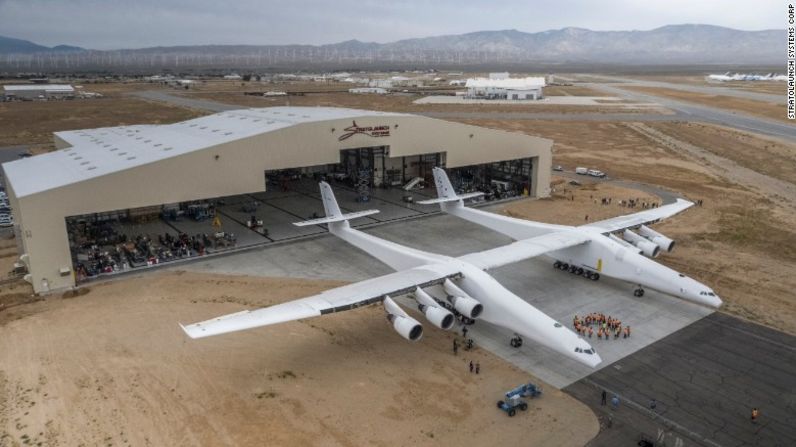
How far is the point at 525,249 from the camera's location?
34.5 metres

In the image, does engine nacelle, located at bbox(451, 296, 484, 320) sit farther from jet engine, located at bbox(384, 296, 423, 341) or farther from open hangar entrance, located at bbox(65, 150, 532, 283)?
open hangar entrance, located at bbox(65, 150, 532, 283)

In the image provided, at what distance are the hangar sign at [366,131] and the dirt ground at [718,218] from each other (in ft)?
49.6

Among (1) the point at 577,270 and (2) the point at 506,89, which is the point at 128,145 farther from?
(2) the point at 506,89

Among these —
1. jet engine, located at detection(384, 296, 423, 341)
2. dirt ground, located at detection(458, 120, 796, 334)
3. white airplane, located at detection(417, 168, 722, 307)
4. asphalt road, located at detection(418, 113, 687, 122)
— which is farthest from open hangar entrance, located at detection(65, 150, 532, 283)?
asphalt road, located at detection(418, 113, 687, 122)

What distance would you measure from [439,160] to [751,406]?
41.5 metres

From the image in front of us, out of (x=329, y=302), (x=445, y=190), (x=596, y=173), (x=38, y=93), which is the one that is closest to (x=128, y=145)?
(x=445, y=190)

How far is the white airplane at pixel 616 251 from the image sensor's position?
104 feet

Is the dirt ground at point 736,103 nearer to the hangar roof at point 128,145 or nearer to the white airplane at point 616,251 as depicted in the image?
the white airplane at point 616,251

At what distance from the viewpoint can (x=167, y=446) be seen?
→ 19.8 metres

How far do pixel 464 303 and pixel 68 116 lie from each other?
12668cm

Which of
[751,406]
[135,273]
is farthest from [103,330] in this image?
[751,406]

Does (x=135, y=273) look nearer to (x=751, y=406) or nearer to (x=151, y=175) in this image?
(x=151, y=175)

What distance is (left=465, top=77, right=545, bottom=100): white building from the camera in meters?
164

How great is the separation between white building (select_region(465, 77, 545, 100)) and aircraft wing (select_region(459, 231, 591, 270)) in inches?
5318
